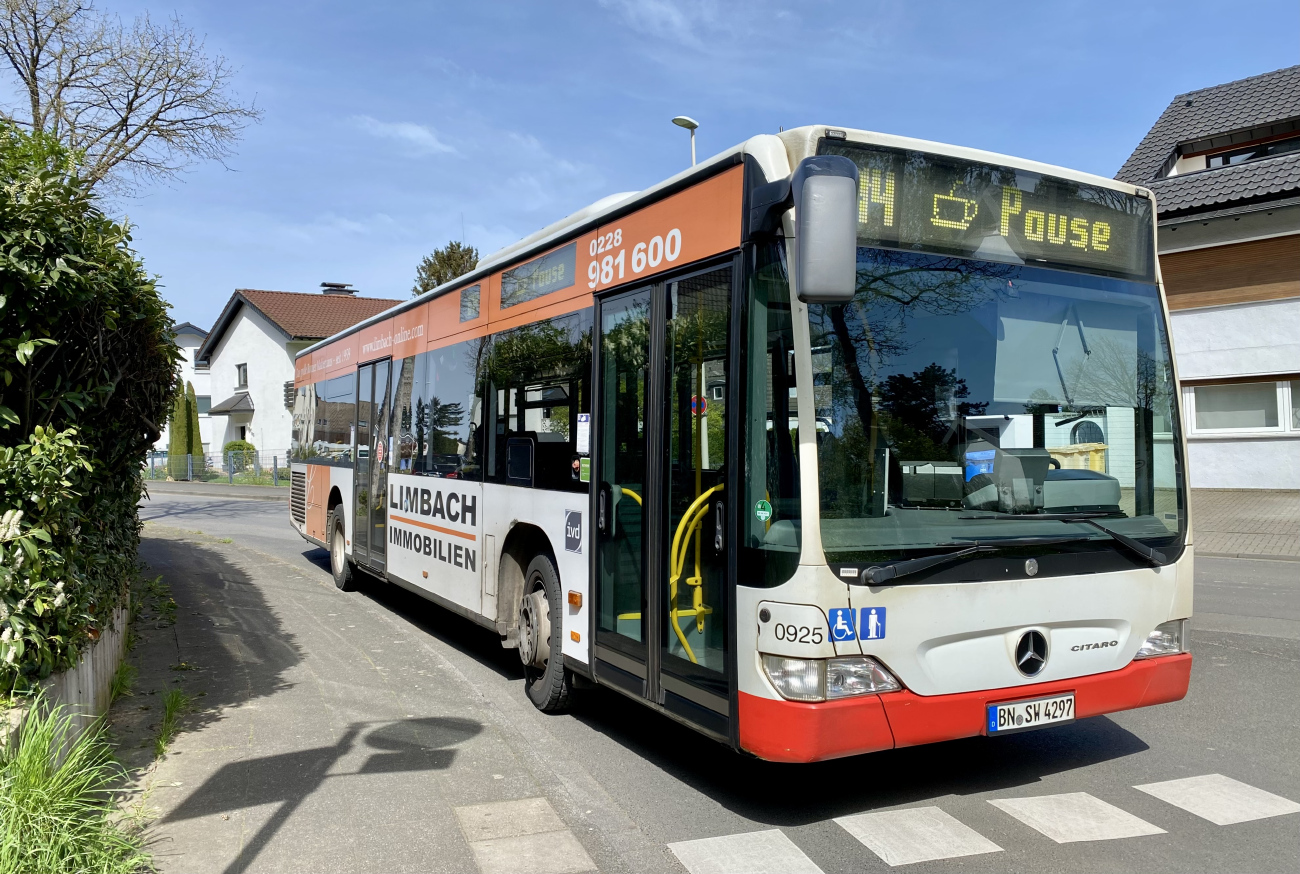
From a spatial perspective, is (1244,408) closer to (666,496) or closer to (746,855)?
(666,496)

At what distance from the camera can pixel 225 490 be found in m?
39.0

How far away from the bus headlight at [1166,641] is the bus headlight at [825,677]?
160 cm

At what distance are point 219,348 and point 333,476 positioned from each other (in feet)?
151

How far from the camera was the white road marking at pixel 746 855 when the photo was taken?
13.9 feet

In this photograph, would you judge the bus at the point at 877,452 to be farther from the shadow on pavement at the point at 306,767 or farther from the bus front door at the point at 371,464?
the bus front door at the point at 371,464

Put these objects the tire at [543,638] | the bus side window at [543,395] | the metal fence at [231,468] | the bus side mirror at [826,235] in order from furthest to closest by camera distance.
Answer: the metal fence at [231,468]
the tire at [543,638]
the bus side window at [543,395]
the bus side mirror at [826,235]

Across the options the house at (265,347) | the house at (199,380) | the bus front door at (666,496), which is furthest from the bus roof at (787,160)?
the house at (199,380)

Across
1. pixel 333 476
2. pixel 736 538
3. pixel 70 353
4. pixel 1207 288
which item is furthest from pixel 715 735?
pixel 1207 288

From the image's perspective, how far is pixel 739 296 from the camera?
4730mm

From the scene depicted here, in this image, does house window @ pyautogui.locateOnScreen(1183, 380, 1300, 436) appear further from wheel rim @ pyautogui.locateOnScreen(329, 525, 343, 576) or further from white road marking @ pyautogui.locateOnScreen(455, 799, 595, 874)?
white road marking @ pyautogui.locateOnScreen(455, 799, 595, 874)

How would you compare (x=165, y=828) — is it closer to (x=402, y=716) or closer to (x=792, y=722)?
(x=402, y=716)

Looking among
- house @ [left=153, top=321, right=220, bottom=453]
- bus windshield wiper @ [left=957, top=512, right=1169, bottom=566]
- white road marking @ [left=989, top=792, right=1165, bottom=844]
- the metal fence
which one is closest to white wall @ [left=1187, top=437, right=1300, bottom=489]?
bus windshield wiper @ [left=957, top=512, right=1169, bottom=566]

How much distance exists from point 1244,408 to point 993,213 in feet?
67.0

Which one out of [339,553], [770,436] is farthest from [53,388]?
[339,553]
